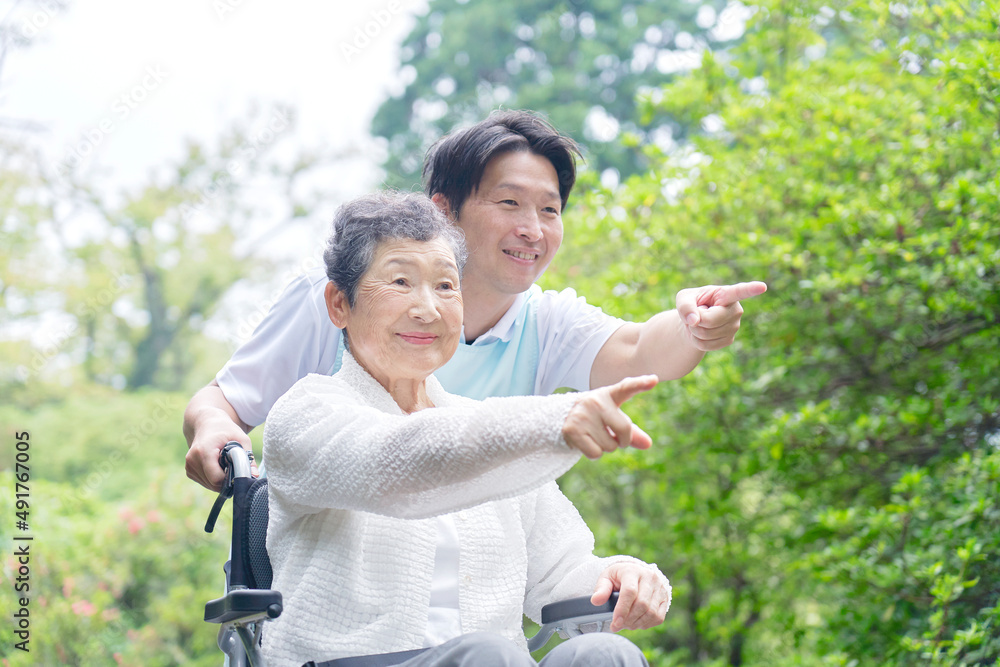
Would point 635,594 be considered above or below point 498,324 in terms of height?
below

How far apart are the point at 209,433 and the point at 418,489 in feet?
2.37

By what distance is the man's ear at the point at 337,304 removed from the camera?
1.50 m

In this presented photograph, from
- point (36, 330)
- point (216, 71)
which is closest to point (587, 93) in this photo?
point (216, 71)

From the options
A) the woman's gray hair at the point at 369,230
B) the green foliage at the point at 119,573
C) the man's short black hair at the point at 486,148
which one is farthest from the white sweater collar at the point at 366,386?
the green foliage at the point at 119,573

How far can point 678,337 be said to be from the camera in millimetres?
1750

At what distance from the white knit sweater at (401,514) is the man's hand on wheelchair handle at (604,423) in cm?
2

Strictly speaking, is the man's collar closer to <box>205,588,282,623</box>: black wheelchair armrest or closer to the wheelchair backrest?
the wheelchair backrest

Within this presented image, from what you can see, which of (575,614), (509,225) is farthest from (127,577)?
(575,614)

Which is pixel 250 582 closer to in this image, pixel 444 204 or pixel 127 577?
pixel 444 204

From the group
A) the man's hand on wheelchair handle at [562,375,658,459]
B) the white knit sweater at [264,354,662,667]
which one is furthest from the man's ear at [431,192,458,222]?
the man's hand on wheelchair handle at [562,375,658,459]

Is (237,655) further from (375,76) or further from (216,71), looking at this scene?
(375,76)

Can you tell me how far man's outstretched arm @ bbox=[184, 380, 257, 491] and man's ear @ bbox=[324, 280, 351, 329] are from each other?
0.34 metres

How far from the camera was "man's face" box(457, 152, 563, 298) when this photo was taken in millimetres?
1932

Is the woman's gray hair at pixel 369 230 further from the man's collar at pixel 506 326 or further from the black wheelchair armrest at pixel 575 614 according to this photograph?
the black wheelchair armrest at pixel 575 614
